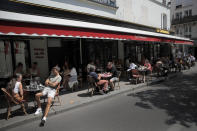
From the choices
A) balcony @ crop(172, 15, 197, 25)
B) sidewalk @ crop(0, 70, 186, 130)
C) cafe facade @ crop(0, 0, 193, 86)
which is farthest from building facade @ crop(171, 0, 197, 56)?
sidewalk @ crop(0, 70, 186, 130)

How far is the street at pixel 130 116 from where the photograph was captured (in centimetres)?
416

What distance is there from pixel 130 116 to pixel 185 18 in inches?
1392

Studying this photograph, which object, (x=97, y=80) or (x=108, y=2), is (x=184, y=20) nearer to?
(x=108, y=2)

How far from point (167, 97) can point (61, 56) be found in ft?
20.0

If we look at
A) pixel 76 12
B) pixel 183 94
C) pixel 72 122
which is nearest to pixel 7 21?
pixel 72 122

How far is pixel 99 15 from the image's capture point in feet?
35.6

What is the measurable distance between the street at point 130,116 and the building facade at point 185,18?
2994 cm

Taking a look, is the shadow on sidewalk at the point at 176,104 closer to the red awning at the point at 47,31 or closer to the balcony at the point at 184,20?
the red awning at the point at 47,31

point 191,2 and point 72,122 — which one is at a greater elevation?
point 191,2

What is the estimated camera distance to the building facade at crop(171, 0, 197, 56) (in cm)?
3272

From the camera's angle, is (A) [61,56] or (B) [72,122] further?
(A) [61,56]

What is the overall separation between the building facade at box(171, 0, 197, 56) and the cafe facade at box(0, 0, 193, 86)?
819 inches

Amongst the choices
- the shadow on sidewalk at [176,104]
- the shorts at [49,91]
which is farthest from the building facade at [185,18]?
the shorts at [49,91]

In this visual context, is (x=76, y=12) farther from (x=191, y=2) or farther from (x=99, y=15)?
(x=191, y=2)
